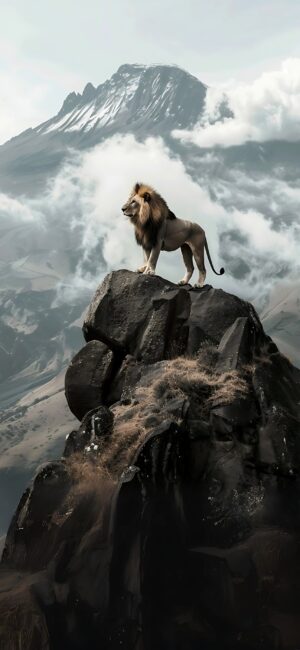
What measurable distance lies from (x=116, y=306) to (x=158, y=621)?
12400 mm

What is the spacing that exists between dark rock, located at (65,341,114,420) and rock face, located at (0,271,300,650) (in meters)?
1.74

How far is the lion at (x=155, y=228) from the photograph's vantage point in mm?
21125

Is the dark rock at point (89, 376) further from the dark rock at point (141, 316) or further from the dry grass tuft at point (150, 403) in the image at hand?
the dry grass tuft at point (150, 403)

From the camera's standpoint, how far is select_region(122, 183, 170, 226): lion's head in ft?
68.8

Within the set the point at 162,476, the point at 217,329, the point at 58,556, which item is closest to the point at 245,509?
the point at 162,476

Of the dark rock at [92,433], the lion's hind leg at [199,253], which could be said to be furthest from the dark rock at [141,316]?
the dark rock at [92,433]

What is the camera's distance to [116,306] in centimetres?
2131

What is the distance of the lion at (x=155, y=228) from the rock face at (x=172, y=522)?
4822mm

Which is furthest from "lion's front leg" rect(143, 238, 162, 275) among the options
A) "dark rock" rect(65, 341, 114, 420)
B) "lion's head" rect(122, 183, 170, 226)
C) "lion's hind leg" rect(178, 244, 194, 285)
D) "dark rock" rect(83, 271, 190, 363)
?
"dark rock" rect(65, 341, 114, 420)

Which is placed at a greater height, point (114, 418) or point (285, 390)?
point (285, 390)

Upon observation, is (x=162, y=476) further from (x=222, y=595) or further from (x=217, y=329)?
(x=217, y=329)

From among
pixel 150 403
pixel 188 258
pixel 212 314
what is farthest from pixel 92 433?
pixel 188 258

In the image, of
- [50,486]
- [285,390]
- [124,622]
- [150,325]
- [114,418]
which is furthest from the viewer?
[150,325]

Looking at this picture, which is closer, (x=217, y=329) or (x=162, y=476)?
(x=162, y=476)
